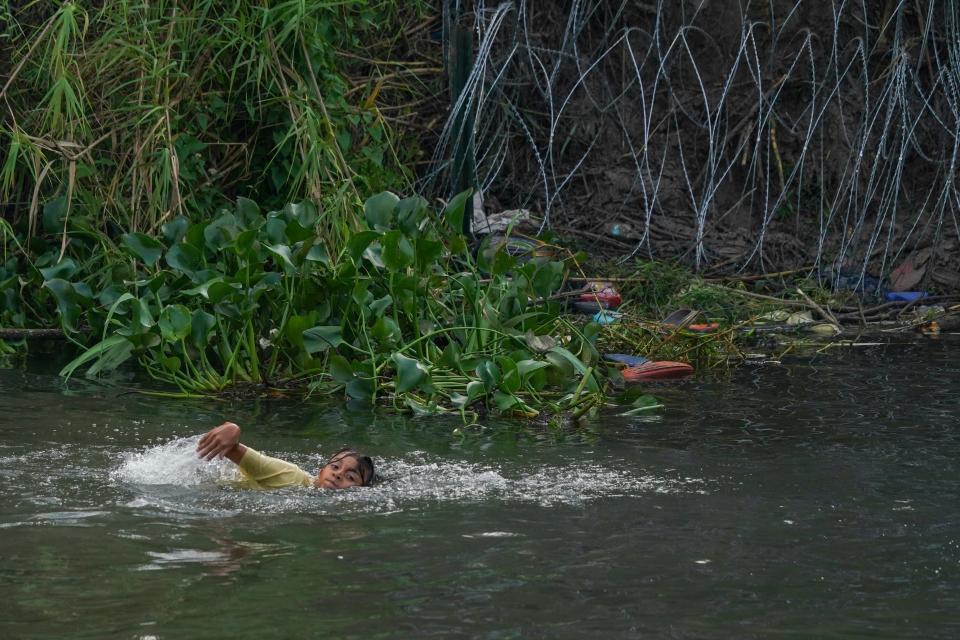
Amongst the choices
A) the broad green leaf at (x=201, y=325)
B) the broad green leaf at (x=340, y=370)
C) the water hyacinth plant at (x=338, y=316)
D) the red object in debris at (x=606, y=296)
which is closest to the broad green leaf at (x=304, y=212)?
the water hyacinth plant at (x=338, y=316)

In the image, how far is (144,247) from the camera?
8.21 meters

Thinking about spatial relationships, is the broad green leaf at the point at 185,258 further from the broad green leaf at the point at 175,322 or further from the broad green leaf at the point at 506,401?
the broad green leaf at the point at 506,401

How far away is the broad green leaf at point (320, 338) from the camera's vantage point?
7.72 meters

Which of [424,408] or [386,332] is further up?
[386,332]

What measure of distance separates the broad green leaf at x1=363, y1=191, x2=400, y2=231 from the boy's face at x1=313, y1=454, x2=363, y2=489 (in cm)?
261

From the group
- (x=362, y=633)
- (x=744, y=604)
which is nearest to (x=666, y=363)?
(x=744, y=604)

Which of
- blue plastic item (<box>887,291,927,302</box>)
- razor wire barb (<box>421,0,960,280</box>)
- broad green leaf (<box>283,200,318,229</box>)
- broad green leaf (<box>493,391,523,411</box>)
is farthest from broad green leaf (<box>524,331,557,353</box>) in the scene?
blue plastic item (<box>887,291,927,302</box>)

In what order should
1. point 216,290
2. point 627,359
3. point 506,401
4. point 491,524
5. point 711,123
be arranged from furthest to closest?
point 711,123, point 627,359, point 216,290, point 506,401, point 491,524

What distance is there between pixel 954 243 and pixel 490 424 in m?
5.90

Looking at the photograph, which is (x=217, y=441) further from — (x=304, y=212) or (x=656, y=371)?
(x=656, y=371)

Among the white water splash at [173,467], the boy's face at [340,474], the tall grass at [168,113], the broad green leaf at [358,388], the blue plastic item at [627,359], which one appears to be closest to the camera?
the boy's face at [340,474]

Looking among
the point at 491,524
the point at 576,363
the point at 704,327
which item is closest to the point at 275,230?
the point at 576,363

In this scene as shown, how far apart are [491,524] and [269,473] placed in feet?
4.03

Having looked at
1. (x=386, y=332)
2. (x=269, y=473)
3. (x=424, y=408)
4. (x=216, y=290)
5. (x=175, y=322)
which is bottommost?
(x=424, y=408)
